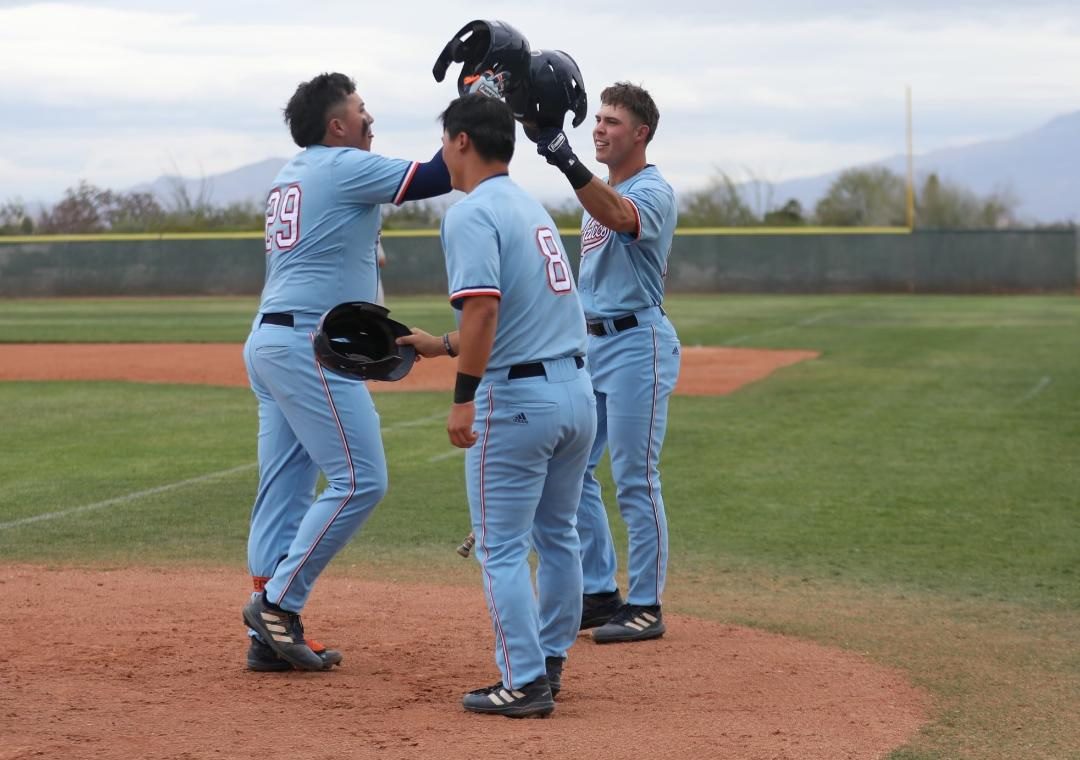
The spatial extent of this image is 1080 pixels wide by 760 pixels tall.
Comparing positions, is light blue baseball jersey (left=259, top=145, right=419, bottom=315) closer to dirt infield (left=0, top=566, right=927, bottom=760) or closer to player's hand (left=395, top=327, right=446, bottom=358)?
player's hand (left=395, top=327, right=446, bottom=358)

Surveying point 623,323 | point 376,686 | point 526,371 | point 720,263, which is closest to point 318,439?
point 376,686

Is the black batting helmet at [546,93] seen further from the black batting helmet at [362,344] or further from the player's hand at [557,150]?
the black batting helmet at [362,344]

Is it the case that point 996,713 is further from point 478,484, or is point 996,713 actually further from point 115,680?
point 115,680

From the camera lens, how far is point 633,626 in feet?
19.3

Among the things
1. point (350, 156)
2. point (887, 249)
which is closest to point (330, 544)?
point (350, 156)

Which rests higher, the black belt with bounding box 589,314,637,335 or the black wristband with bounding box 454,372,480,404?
the black belt with bounding box 589,314,637,335

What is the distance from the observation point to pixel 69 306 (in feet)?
115

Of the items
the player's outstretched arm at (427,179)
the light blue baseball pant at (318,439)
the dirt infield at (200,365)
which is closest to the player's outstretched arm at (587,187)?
the player's outstretched arm at (427,179)

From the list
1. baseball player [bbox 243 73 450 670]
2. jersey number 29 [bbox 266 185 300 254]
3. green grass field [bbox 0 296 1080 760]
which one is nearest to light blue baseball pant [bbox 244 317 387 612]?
baseball player [bbox 243 73 450 670]

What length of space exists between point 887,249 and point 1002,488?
30.7 meters

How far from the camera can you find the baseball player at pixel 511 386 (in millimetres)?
4527

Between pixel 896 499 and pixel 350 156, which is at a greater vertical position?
pixel 350 156

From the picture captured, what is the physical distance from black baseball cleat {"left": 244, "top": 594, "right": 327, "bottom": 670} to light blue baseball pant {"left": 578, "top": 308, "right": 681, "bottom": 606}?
139cm

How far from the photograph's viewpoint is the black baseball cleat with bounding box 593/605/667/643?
587 cm
